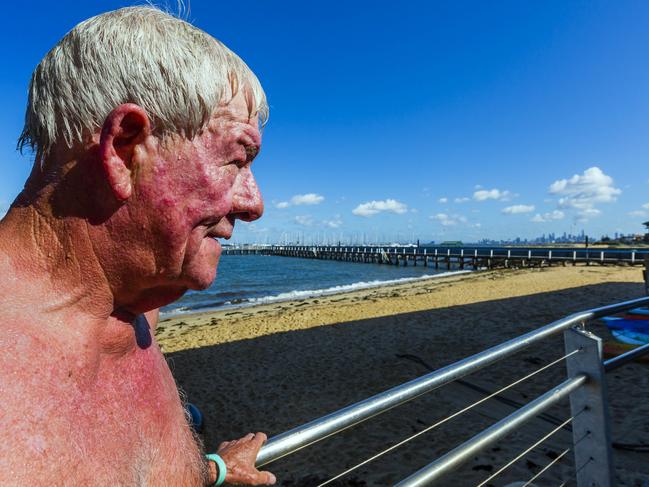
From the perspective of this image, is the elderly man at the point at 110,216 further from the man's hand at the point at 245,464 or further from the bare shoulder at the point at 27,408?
the man's hand at the point at 245,464

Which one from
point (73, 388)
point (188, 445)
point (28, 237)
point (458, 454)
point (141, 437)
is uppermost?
point (28, 237)

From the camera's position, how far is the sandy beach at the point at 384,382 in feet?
14.3

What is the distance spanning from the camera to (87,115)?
0.63 metres

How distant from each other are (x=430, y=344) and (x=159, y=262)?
9.22m

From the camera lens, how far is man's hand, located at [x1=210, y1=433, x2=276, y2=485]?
1034mm

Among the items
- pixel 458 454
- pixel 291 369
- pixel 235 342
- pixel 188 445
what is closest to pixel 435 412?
pixel 291 369

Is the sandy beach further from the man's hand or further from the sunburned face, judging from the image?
the sunburned face

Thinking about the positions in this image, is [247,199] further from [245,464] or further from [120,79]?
[245,464]

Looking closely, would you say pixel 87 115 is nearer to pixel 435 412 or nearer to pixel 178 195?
pixel 178 195

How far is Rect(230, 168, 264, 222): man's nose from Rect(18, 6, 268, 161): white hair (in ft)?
0.46

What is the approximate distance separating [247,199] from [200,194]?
0.12m

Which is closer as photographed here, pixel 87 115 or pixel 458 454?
pixel 87 115

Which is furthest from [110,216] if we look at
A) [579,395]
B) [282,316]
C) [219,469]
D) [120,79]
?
[282,316]

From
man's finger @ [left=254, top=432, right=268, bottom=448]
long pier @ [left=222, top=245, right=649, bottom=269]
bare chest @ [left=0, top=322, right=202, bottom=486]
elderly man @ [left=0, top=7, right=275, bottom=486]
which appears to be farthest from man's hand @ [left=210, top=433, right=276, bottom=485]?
long pier @ [left=222, top=245, right=649, bottom=269]
